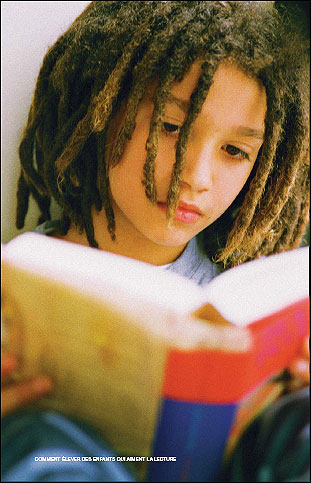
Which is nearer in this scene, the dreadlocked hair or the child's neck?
the dreadlocked hair

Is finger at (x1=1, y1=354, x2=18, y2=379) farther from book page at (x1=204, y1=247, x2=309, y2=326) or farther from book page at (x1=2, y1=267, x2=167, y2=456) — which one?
book page at (x1=204, y1=247, x2=309, y2=326)

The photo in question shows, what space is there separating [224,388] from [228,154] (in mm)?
355

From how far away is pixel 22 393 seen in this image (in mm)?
393

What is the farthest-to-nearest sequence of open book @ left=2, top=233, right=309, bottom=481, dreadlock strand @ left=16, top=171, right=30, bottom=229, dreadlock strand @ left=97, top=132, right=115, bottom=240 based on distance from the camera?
1. dreadlock strand @ left=16, top=171, right=30, bottom=229
2. dreadlock strand @ left=97, top=132, right=115, bottom=240
3. open book @ left=2, top=233, right=309, bottom=481

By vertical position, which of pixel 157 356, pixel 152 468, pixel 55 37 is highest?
pixel 55 37

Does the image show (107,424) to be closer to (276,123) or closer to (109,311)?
(109,311)

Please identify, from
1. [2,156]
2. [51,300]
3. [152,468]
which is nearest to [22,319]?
[51,300]

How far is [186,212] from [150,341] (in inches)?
12.6

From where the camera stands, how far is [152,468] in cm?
39

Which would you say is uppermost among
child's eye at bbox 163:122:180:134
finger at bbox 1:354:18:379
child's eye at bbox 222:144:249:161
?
child's eye at bbox 163:122:180:134

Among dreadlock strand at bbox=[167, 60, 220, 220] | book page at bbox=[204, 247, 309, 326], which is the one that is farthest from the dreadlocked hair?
book page at bbox=[204, 247, 309, 326]

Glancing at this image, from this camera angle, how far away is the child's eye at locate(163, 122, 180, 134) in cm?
60

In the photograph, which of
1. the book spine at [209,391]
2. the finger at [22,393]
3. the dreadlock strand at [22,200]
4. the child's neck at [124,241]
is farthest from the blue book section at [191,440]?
the dreadlock strand at [22,200]

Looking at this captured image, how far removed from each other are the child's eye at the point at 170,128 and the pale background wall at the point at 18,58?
12.0 inches
